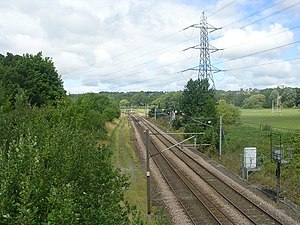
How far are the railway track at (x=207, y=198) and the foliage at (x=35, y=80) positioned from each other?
17.6 metres

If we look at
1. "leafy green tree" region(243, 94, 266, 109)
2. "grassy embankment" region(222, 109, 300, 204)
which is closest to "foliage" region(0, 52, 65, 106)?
"grassy embankment" region(222, 109, 300, 204)

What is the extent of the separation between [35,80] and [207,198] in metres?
30.3

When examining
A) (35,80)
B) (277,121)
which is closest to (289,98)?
(277,121)

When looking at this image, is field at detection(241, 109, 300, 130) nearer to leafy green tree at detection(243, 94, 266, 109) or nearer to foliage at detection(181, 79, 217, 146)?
foliage at detection(181, 79, 217, 146)

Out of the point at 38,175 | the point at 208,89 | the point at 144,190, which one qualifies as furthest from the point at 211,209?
the point at 208,89

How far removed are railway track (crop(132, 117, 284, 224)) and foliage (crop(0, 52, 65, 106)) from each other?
17.6m

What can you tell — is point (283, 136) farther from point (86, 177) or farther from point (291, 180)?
point (86, 177)

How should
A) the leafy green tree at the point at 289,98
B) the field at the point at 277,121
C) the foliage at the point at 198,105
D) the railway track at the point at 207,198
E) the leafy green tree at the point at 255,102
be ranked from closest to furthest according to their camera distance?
the railway track at the point at 207,198
the foliage at the point at 198,105
the field at the point at 277,121
the leafy green tree at the point at 289,98
the leafy green tree at the point at 255,102

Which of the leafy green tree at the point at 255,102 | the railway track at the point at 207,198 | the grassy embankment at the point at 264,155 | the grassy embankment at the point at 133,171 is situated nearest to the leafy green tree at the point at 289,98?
the leafy green tree at the point at 255,102

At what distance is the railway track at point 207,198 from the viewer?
2266cm

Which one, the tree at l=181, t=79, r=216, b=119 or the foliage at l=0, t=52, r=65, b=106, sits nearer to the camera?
the foliage at l=0, t=52, r=65, b=106

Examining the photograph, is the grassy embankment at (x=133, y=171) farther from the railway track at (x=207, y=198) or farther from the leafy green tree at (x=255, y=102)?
the leafy green tree at (x=255, y=102)

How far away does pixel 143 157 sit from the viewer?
47094 millimetres

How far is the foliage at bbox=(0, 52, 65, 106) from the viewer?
48781 millimetres
